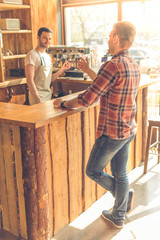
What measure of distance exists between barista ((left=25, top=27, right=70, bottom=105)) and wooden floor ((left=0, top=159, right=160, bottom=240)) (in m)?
1.40

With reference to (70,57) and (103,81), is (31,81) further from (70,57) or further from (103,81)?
(103,81)

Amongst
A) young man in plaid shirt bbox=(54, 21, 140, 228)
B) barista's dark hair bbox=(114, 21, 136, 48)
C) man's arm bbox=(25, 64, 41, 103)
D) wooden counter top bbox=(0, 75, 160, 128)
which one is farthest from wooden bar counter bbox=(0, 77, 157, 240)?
man's arm bbox=(25, 64, 41, 103)

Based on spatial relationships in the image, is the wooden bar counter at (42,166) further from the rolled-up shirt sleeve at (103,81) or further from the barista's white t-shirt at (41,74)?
the barista's white t-shirt at (41,74)

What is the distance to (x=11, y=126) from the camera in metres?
2.42

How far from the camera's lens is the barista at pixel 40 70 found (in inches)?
140

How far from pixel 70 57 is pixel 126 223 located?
222 centimetres

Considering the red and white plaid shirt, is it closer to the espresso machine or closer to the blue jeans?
the blue jeans

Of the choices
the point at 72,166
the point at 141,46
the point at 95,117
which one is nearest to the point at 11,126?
the point at 72,166

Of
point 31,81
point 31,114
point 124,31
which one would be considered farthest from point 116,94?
point 31,81

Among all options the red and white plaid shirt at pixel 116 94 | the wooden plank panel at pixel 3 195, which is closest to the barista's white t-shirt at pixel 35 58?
the wooden plank panel at pixel 3 195

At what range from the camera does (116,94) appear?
2.27 metres

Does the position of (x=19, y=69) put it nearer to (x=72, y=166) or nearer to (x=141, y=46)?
(x=141, y=46)

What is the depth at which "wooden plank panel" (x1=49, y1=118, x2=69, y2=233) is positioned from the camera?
254 cm

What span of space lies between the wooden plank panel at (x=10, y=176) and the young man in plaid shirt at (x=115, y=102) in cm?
45
